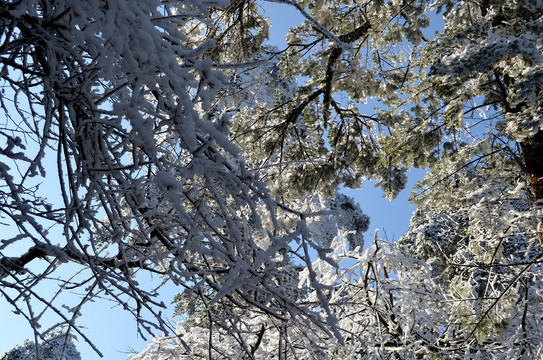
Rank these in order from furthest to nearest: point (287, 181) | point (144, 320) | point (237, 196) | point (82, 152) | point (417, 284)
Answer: point (287, 181), point (417, 284), point (144, 320), point (82, 152), point (237, 196)

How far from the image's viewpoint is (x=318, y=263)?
5.36 meters

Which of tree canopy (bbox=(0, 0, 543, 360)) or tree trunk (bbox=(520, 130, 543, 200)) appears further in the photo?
tree trunk (bbox=(520, 130, 543, 200))

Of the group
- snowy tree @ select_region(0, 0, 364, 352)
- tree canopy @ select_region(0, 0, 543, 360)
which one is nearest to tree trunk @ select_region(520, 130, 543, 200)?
tree canopy @ select_region(0, 0, 543, 360)

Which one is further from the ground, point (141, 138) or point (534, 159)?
point (534, 159)

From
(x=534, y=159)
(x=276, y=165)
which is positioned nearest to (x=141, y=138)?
(x=276, y=165)

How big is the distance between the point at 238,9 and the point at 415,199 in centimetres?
391

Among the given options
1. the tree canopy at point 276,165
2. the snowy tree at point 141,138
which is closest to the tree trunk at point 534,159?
the tree canopy at point 276,165

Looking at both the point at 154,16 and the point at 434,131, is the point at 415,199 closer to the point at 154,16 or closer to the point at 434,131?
the point at 434,131

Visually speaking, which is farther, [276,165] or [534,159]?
[534,159]

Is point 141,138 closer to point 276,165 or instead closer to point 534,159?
point 276,165

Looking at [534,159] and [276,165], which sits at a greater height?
[534,159]

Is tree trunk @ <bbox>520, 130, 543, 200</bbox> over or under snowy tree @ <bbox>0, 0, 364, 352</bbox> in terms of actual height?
over

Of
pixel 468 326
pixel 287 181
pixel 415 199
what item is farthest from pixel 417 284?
pixel 287 181

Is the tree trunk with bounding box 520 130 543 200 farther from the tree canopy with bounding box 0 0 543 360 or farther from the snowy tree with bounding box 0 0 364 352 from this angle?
the snowy tree with bounding box 0 0 364 352
